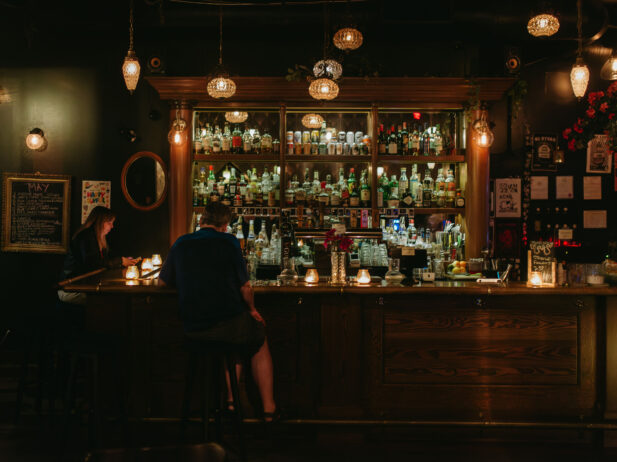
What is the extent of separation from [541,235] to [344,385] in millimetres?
3131

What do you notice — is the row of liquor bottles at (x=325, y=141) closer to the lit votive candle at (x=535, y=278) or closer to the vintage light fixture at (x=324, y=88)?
the vintage light fixture at (x=324, y=88)

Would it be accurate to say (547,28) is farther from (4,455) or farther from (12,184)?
(12,184)

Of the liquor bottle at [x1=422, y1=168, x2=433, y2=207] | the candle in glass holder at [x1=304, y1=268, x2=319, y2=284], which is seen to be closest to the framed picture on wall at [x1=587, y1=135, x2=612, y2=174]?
the liquor bottle at [x1=422, y1=168, x2=433, y2=207]

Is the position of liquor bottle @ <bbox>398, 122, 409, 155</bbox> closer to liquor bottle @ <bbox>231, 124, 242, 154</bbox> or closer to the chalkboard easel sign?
liquor bottle @ <bbox>231, 124, 242, 154</bbox>

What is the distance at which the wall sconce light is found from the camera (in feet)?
17.5

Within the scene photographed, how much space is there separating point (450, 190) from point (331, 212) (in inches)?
48.8

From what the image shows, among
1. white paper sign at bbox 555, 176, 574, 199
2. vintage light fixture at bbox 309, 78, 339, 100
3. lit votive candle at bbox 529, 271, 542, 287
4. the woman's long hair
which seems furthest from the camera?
white paper sign at bbox 555, 176, 574, 199

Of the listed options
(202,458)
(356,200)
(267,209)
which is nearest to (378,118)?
(356,200)

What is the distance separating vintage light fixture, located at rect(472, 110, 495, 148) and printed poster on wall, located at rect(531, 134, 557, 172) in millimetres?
734

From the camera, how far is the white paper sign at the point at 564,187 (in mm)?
5398

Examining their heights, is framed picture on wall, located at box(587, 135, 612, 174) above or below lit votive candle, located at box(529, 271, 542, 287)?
above

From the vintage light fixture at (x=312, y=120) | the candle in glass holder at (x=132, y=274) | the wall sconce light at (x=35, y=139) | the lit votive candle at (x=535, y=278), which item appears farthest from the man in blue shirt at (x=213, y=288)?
the wall sconce light at (x=35, y=139)

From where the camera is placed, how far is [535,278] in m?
3.46

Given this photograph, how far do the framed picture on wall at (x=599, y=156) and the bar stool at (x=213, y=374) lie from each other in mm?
4363
